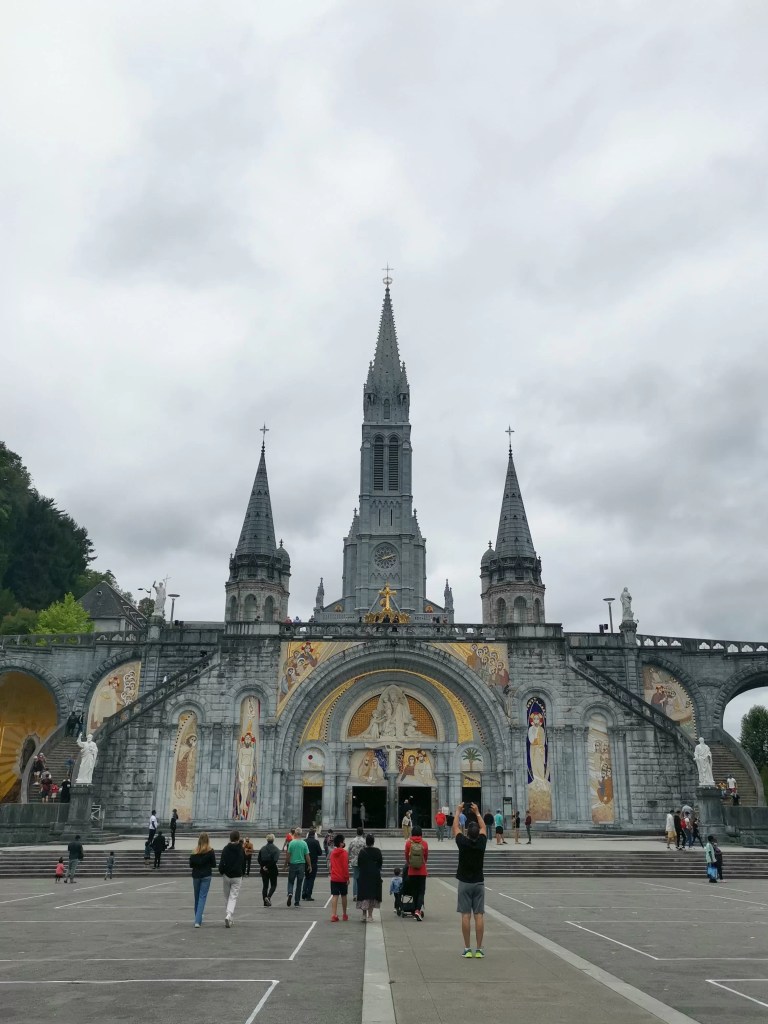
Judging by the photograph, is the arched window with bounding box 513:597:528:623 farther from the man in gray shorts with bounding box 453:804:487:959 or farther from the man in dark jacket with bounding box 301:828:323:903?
the man in gray shorts with bounding box 453:804:487:959

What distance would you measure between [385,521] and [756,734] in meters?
43.6

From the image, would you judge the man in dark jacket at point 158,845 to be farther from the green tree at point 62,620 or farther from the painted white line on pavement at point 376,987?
the green tree at point 62,620

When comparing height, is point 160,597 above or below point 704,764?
above

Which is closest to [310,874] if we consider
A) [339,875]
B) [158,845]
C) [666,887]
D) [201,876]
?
[339,875]

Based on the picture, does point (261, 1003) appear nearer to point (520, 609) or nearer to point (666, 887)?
point (666, 887)

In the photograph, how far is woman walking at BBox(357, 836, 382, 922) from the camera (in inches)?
519

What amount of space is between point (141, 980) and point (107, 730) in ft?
98.9

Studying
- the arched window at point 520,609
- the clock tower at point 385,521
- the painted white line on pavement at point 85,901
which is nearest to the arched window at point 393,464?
the clock tower at point 385,521

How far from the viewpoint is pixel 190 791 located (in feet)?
121

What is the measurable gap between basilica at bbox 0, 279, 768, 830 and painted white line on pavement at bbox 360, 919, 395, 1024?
88.6ft

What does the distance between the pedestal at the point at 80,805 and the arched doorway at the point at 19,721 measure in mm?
15627

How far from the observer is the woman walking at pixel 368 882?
1318 centimetres

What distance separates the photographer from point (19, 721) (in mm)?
45906

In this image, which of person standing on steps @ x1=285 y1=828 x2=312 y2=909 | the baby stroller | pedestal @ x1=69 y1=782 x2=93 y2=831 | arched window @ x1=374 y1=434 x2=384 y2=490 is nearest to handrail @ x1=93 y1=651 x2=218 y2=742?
pedestal @ x1=69 y1=782 x2=93 y2=831
